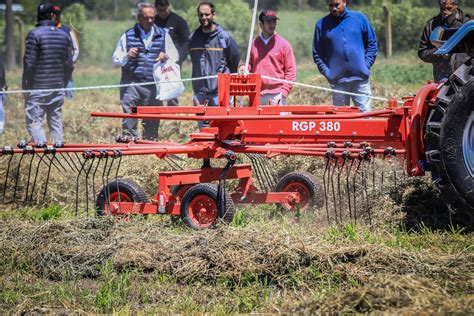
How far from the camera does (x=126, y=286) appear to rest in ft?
18.7

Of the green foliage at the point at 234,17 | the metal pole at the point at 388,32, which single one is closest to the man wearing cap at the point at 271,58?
the green foliage at the point at 234,17

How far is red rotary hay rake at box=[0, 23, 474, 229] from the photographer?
6.58 meters

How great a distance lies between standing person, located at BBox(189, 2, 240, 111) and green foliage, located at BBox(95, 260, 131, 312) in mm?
5829

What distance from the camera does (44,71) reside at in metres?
12.7

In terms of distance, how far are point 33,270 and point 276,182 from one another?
3.13 meters

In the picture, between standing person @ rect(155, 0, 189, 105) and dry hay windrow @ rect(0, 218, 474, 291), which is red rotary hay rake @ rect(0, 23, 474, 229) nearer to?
dry hay windrow @ rect(0, 218, 474, 291)

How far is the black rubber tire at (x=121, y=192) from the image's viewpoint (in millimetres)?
8103

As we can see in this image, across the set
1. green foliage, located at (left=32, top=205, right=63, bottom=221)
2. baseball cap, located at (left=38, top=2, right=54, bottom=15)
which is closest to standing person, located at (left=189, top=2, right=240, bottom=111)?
baseball cap, located at (left=38, top=2, right=54, bottom=15)

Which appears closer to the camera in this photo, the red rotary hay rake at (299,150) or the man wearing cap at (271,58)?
the red rotary hay rake at (299,150)

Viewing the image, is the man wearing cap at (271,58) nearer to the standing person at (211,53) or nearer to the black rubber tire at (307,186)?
the standing person at (211,53)

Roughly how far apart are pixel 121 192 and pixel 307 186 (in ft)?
5.76

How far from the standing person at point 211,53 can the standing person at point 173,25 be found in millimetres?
714

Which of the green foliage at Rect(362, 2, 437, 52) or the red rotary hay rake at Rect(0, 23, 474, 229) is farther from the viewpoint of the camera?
the green foliage at Rect(362, 2, 437, 52)

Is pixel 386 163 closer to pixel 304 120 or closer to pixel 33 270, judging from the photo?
pixel 304 120
